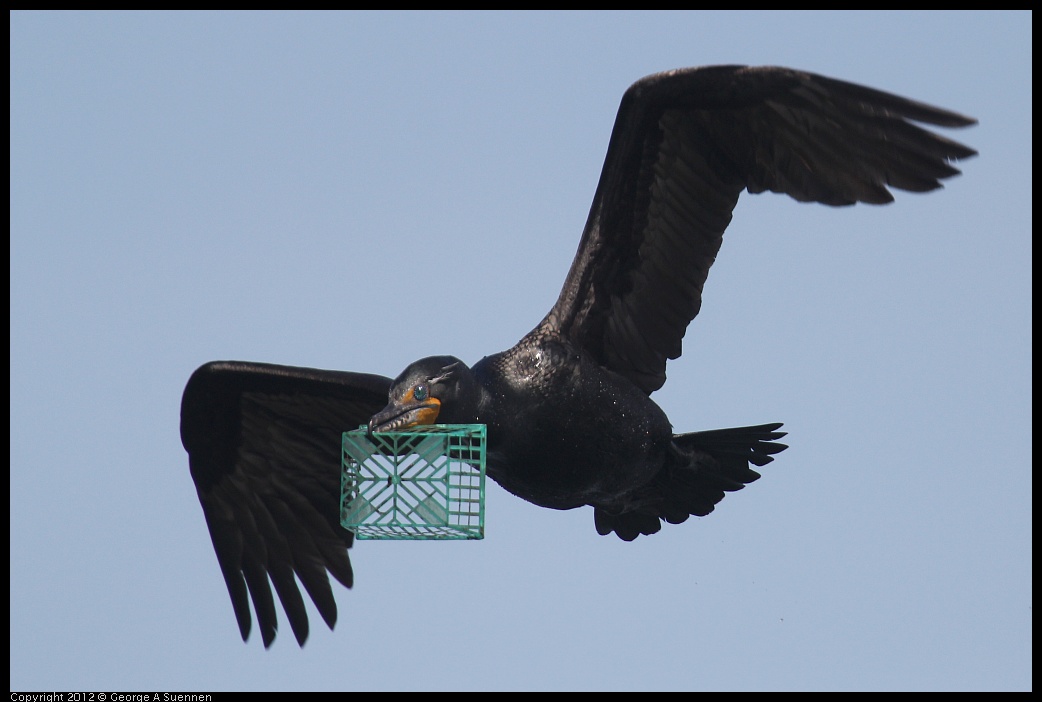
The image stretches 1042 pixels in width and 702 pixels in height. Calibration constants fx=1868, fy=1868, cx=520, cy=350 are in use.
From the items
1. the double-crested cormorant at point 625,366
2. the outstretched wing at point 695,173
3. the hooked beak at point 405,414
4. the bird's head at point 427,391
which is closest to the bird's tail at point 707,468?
the double-crested cormorant at point 625,366

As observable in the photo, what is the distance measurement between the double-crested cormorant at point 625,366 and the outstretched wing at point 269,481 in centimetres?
1

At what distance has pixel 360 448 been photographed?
8.30m

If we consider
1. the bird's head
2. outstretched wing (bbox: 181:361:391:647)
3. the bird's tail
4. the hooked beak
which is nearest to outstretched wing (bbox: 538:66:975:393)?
the bird's tail

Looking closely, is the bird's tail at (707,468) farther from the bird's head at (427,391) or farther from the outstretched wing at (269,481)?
the outstretched wing at (269,481)

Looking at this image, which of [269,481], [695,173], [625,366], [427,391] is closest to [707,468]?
[625,366]

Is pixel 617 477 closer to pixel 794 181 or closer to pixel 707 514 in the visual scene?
pixel 707 514

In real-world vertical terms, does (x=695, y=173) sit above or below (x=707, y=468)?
above

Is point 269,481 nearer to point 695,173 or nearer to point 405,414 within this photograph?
point 405,414

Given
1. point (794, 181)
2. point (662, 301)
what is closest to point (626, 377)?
point (662, 301)

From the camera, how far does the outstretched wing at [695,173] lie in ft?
28.6

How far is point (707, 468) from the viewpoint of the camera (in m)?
Answer: 9.94

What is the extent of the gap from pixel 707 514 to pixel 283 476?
2547 mm

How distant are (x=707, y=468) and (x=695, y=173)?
1590mm

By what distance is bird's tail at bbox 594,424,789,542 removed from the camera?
985cm
